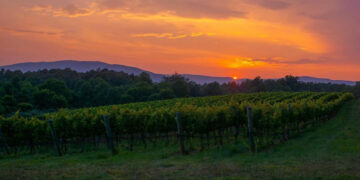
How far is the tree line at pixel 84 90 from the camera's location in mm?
64188

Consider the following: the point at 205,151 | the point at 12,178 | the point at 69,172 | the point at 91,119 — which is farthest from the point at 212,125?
the point at 12,178

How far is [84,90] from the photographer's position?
8162cm

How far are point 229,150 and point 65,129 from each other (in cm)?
911

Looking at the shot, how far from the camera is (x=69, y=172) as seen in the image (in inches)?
305

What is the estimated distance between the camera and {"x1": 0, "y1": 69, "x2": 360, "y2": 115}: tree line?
211ft

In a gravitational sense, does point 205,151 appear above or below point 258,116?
below

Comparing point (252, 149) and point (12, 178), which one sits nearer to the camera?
point (12, 178)

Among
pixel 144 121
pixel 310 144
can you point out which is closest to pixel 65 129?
pixel 144 121

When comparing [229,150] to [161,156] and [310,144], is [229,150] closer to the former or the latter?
[161,156]

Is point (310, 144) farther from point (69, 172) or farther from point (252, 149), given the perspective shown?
point (69, 172)

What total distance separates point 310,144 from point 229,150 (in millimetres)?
4048

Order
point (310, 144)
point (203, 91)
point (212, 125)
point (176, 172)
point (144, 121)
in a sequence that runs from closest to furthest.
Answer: point (176, 172) → point (310, 144) → point (212, 125) → point (144, 121) → point (203, 91)

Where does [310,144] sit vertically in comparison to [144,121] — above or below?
below

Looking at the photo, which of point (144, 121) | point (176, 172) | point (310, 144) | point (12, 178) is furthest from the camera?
point (144, 121)
